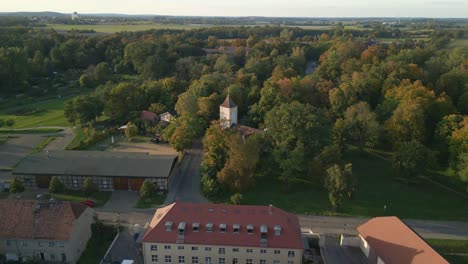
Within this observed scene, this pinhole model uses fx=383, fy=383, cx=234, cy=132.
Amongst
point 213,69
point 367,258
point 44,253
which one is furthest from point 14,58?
point 367,258

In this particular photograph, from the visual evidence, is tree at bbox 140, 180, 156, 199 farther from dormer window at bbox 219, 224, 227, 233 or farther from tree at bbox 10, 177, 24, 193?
dormer window at bbox 219, 224, 227, 233

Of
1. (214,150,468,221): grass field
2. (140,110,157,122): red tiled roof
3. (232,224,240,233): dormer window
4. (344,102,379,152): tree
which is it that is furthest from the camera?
(140,110,157,122): red tiled roof

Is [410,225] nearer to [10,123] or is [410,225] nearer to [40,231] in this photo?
[40,231]

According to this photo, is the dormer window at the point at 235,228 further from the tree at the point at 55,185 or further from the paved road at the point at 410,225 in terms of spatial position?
the tree at the point at 55,185

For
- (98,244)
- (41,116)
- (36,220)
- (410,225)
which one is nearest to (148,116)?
(41,116)

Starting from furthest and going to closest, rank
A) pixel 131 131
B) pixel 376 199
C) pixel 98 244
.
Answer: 1. pixel 131 131
2. pixel 376 199
3. pixel 98 244

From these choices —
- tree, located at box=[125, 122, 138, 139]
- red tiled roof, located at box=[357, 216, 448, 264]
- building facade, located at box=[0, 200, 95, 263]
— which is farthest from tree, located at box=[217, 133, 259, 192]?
tree, located at box=[125, 122, 138, 139]

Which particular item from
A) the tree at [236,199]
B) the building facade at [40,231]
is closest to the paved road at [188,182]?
the tree at [236,199]
